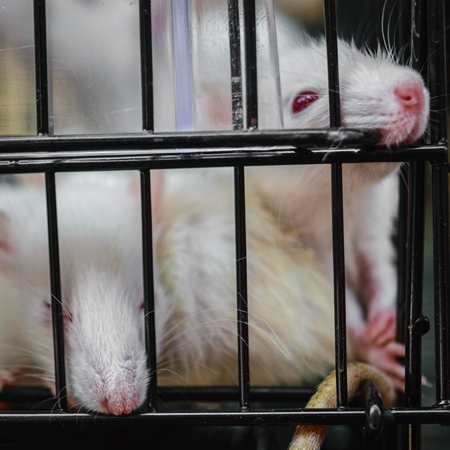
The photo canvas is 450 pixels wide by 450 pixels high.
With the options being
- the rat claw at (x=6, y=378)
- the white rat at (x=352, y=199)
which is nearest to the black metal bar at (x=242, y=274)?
the white rat at (x=352, y=199)

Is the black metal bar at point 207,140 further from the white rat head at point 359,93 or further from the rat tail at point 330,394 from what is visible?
the rat tail at point 330,394

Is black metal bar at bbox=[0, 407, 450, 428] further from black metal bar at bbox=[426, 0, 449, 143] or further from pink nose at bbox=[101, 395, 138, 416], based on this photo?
black metal bar at bbox=[426, 0, 449, 143]

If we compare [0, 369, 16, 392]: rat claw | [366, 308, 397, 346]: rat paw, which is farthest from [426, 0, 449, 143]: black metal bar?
[0, 369, 16, 392]: rat claw

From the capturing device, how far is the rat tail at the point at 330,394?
17.6 inches

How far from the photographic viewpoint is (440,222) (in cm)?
41

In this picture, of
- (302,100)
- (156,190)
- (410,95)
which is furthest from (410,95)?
(156,190)

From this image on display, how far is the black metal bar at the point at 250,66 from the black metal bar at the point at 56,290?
149 mm

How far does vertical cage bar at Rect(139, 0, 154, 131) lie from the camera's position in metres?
0.40

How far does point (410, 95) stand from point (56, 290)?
0.30 metres

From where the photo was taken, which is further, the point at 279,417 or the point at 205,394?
the point at 205,394

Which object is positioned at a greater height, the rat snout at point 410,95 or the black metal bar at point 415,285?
the rat snout at point 410,95

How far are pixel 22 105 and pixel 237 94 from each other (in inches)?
6.8

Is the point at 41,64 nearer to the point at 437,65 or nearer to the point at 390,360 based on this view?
the point at 437,65

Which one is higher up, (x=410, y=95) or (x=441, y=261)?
(x=410, y=95)
